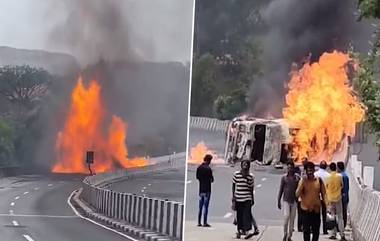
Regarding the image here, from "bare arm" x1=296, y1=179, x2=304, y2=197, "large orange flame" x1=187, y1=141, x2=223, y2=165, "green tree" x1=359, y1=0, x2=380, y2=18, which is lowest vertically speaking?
"bare arm" x1=296, y1=179, x2=304, y2=197

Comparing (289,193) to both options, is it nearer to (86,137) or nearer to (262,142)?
(262,142)

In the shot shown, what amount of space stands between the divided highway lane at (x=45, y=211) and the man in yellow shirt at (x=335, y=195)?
1783 millimetres

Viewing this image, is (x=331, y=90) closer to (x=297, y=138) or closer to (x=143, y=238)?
(x=297, y=138)

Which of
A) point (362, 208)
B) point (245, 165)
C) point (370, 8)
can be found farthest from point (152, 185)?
point (362, 208)

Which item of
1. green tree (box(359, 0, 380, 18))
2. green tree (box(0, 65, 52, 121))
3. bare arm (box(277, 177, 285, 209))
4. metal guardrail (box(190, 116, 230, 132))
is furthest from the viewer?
bare arm (box(277, 177, 285, 209))

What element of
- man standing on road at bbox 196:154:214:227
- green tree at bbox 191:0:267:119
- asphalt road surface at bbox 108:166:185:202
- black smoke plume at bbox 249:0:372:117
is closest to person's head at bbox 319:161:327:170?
black smoke plume at bbox 249:0:372:117

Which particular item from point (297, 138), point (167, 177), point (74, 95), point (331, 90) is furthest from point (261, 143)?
point (74, 95)

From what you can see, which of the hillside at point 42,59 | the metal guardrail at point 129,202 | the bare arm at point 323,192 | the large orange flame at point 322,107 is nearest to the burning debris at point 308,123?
the large orange flame at point 322,107

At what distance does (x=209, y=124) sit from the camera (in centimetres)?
592

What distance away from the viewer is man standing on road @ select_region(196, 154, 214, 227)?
5.87 metres

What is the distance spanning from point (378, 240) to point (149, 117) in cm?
202

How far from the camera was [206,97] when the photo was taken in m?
5.84

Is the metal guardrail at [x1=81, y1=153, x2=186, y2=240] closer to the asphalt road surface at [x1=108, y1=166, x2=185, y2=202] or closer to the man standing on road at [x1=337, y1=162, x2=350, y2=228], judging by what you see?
the asphalt road surface at [x1=108, y1=166, x2=185, y2=202]

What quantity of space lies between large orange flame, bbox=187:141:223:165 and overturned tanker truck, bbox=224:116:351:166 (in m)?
0.09
